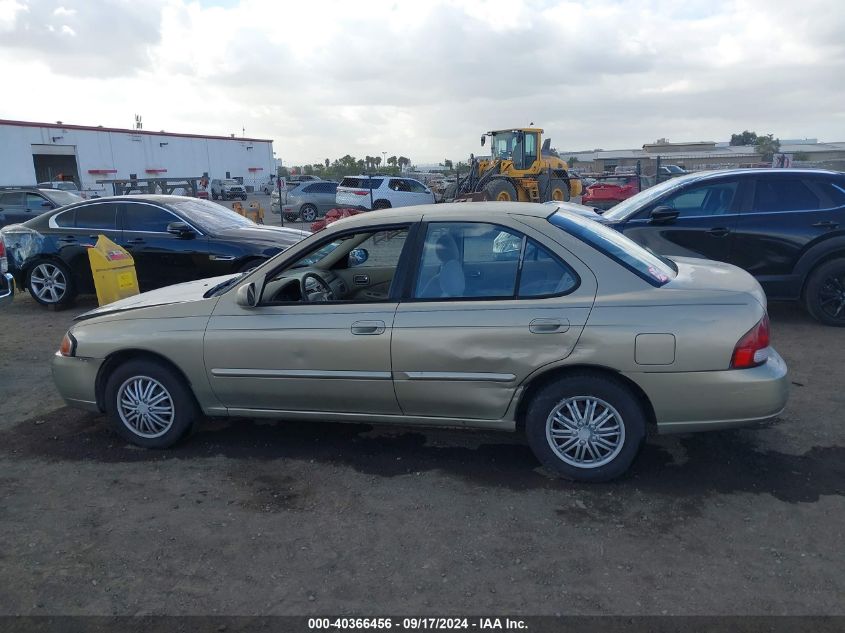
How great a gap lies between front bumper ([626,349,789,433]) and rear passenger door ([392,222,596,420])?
551mm

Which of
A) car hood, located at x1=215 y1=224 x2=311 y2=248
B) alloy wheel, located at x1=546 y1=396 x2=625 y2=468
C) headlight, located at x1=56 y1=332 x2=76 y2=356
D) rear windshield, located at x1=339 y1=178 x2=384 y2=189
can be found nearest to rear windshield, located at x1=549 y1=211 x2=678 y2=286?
alloy wheel, located at x1=546 y1=396 x2=625 y2=468

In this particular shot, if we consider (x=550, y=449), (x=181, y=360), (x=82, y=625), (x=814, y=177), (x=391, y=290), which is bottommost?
(x=82, y=625)

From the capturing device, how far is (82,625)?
296 centimetres

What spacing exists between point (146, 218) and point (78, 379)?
4971 mm

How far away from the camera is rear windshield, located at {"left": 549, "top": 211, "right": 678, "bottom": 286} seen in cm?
400

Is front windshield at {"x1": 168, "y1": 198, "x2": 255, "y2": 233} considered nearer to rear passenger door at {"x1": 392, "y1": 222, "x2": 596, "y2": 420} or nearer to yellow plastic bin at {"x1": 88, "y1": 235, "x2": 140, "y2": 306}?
yellow plastic bin at {"x1": 88, "y1": 235, "x2": 140, "y2": 306}

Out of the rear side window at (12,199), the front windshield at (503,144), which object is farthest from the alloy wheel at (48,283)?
the front windshield at (503,144)

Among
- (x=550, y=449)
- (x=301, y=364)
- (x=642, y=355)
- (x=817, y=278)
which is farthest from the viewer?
(x=817, y=278)

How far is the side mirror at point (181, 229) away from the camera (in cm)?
875

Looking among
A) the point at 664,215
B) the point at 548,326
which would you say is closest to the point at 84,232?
the point at 664,215

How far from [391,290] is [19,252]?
299 inches

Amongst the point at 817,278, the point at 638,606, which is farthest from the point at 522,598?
the point at 817,278

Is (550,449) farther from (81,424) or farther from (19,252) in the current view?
(19,252)

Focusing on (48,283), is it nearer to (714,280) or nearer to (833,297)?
(714,280)
